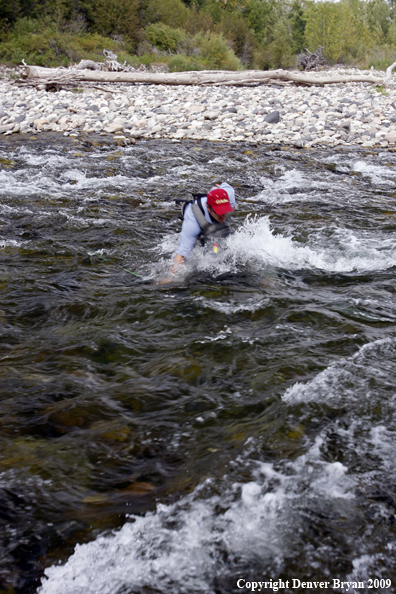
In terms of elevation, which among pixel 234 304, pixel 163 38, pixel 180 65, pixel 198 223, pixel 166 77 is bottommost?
pixel 234 304

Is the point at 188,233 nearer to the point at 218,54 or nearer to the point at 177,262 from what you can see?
the point at 177,262

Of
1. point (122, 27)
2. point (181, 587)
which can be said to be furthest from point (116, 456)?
point (122, 27)

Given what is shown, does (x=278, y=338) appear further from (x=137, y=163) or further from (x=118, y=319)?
(x=137, y=163)

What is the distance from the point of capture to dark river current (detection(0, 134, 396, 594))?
2121 millimetres

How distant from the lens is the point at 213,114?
1411 cm

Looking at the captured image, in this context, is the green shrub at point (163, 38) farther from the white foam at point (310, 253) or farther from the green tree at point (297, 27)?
the white foam at point (310, 253)

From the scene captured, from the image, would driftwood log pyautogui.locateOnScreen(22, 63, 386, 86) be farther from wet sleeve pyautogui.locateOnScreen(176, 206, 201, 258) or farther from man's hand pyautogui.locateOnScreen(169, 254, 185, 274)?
man's hand pyautogui.locateOnScreen(169, 254, 185, 274)

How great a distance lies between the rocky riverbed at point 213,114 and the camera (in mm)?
12516

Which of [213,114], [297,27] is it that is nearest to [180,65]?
[213,114]

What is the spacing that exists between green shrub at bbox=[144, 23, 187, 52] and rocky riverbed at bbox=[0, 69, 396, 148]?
51.9 feet

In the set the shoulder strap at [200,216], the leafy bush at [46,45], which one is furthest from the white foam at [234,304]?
the leafy bush at [46,45]

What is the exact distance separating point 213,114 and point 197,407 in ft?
42.3

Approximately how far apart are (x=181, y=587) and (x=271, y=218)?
19.0ft

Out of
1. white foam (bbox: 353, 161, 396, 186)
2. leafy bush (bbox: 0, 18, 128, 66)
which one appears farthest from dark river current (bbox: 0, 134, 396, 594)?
leafy bush (bbox: 0, 18, 128, 66)
